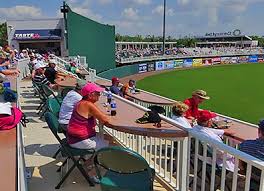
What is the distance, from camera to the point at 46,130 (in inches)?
259

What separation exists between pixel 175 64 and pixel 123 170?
161 feet

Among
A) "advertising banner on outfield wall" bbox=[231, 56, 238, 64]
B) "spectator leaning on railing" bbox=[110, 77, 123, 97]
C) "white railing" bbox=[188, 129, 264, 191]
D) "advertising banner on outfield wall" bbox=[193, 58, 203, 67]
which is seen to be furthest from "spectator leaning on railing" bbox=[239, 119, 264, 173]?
"advertising banner on outfield wall" bbox=[231, 56, 238, 64]

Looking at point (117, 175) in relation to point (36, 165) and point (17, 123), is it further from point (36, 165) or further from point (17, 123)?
point (36, 165)

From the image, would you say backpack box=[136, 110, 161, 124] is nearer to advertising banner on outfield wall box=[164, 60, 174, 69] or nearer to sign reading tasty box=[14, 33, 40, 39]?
sign reading tasty box=[14, 33, 40, 39]

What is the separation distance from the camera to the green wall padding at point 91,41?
78.6 ft

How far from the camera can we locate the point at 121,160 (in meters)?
2.72

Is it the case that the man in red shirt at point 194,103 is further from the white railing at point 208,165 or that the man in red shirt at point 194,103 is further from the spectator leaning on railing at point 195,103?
the white railing at point 208,165

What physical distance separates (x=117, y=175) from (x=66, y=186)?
1263 mm

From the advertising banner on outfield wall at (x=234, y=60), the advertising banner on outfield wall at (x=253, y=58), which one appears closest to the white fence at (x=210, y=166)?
the advertising banner on outfield wall at (x=234, y=60)

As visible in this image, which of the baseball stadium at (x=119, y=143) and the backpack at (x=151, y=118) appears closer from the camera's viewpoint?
the baseball stadium at (x=119, y=143)

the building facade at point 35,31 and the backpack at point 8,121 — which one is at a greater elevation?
the building facade at point 35,31

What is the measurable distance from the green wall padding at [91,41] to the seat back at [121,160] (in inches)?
836

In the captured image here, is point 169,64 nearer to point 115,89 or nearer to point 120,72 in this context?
point 120,72

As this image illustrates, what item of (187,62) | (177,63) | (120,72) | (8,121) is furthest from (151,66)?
(8,121)
